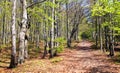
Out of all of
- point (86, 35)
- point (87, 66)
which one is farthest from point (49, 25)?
point (86, 35)

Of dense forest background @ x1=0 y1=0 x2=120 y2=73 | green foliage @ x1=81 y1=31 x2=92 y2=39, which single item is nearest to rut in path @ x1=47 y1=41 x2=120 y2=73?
dense forest background @ x1=0 y1=0 x2=120 y2=73

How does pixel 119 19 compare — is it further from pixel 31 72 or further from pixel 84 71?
pixel 31 72

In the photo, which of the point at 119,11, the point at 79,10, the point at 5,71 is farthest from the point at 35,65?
the point at 79,10

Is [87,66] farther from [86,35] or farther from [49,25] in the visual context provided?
[86,35]

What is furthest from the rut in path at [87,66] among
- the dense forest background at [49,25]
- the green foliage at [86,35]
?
the green foliage at [86,35]

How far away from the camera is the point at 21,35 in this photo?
1803 cm

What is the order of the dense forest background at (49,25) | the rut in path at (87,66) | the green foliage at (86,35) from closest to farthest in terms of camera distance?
the rut in path at (87,66), the dense forest background at (49,25), the green foliage at (86,35)

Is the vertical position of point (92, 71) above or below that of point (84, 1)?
below

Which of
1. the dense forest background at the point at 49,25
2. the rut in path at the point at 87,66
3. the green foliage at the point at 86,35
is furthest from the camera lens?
the green foliage at the point at 86,35

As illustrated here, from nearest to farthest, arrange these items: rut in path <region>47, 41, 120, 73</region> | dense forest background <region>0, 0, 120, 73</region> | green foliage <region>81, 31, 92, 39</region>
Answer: rut in path <region>47, 41, 120, 73</region>
dense forest background <region>0, 0, 120, 73</region>
green foliage <region>81, 31, 92, 39</region>

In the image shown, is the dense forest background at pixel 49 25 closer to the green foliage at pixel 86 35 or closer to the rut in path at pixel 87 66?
the rut in path at pixel 87 66

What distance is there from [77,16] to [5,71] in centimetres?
3667

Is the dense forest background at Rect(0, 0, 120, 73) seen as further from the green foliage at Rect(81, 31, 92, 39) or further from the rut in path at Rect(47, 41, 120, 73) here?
the green foliage at Rect(81, 31, 92, 39)

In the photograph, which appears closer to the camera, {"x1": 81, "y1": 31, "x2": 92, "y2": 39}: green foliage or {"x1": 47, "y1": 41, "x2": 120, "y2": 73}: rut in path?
{"x1": 47, "y1": 41, "x2": 120, "y2": 73}: rut in path
